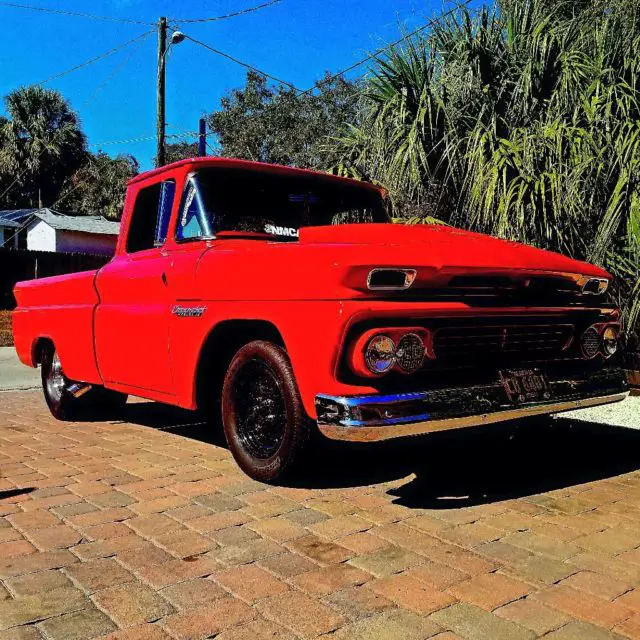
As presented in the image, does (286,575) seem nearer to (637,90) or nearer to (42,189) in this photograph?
(637,90)

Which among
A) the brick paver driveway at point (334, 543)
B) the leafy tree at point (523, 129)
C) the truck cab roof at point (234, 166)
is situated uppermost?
the leafy tree at point (523, 129)

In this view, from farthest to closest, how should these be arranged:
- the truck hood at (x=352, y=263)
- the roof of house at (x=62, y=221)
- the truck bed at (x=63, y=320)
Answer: the roof of house at (x=62, y=221)
the truck bed at (x=63, y=320)
the truck hood at (x=352, y=263)

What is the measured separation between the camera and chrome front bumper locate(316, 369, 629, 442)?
2822 mm

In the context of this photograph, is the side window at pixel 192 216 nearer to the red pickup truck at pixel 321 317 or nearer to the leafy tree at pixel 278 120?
the red pickup truck at pixel 321 317

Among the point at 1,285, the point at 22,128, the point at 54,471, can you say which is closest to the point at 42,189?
the point at 22,128

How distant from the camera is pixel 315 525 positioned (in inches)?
120

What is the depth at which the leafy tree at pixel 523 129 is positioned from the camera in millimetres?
5949

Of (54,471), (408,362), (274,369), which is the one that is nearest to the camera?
(408,362)

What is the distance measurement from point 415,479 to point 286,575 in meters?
1.38

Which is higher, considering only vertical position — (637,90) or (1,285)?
(637,90)

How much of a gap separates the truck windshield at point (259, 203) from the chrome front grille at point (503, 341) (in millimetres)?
1560

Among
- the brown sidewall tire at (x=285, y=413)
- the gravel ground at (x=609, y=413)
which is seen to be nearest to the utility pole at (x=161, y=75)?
the gravel ground at (x=609, y=413)

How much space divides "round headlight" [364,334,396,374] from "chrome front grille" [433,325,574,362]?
24cm

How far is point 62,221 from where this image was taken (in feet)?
117
